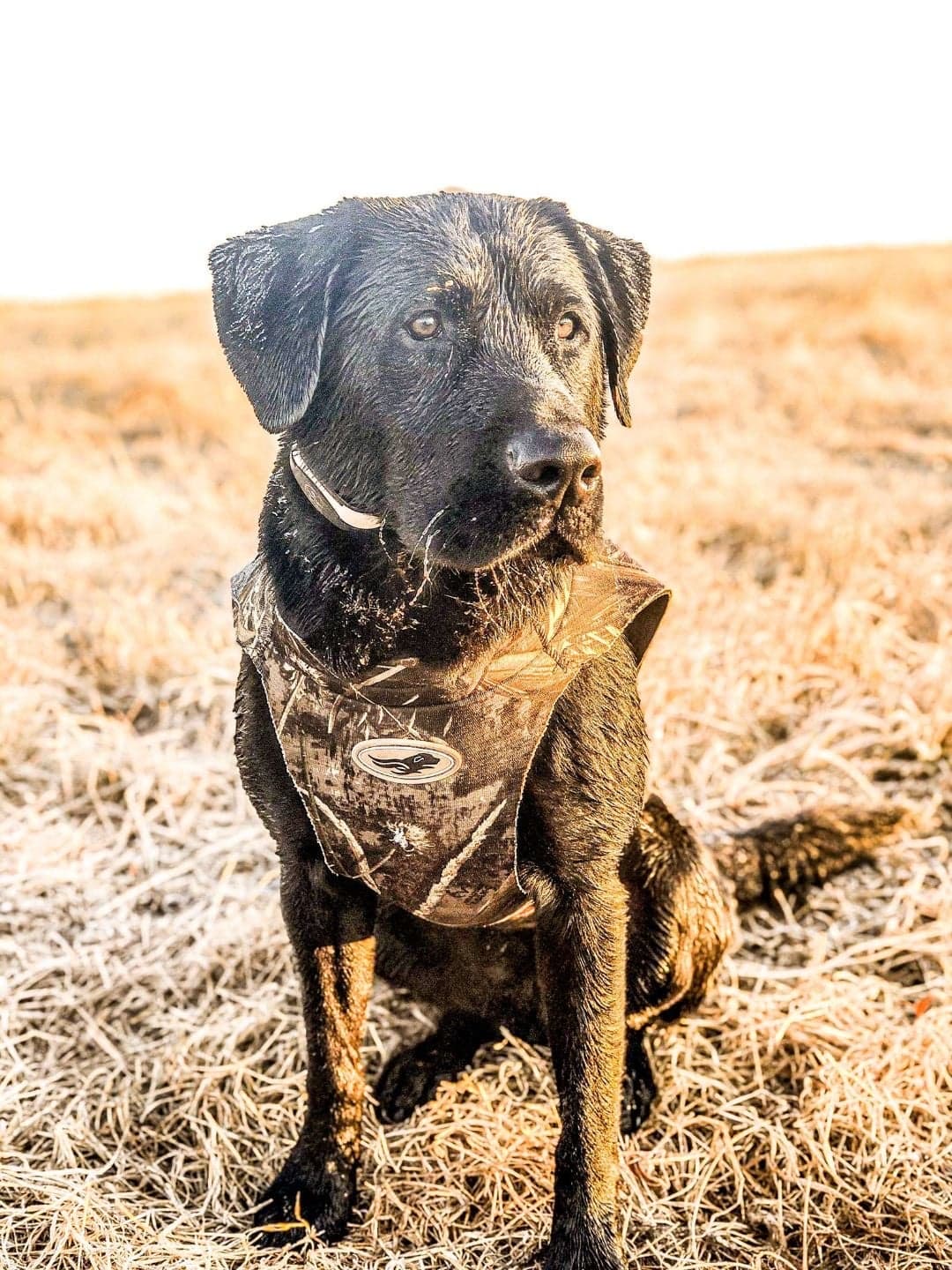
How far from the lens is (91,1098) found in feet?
8.94

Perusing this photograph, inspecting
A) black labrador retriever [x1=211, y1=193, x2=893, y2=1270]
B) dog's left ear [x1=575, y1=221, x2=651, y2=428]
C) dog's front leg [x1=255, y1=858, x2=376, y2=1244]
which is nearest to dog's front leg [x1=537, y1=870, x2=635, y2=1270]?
black labrador retriever [x1=211, y1=193, x2=893, y2=1270]

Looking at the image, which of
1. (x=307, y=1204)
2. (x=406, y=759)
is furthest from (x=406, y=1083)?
(x=406, y=759)

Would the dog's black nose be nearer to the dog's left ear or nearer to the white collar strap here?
the white collar strap

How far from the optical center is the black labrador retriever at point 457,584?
73.5 inches

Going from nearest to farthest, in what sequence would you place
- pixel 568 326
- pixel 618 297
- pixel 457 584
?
pixel 457 584 < pixel 568 326 < pixel 618 297

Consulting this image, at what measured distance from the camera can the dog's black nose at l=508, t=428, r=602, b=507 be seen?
68.0 inches

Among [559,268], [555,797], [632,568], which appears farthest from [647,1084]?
[559,268]

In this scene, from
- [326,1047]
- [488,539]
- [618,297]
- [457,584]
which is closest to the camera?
[488,539]

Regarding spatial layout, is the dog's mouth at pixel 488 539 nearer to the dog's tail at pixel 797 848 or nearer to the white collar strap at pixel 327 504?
the white collar strap at pixel 327 504

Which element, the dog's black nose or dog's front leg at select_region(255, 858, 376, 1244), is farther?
dog's front leg at select_region(255, 858, 376, 1244)

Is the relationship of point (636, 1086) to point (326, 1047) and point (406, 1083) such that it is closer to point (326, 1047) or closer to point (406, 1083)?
point (406, 1083)

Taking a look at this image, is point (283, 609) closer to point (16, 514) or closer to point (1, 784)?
point (1, 784)

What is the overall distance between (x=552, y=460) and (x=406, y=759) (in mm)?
542

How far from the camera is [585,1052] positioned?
81.0 inches
